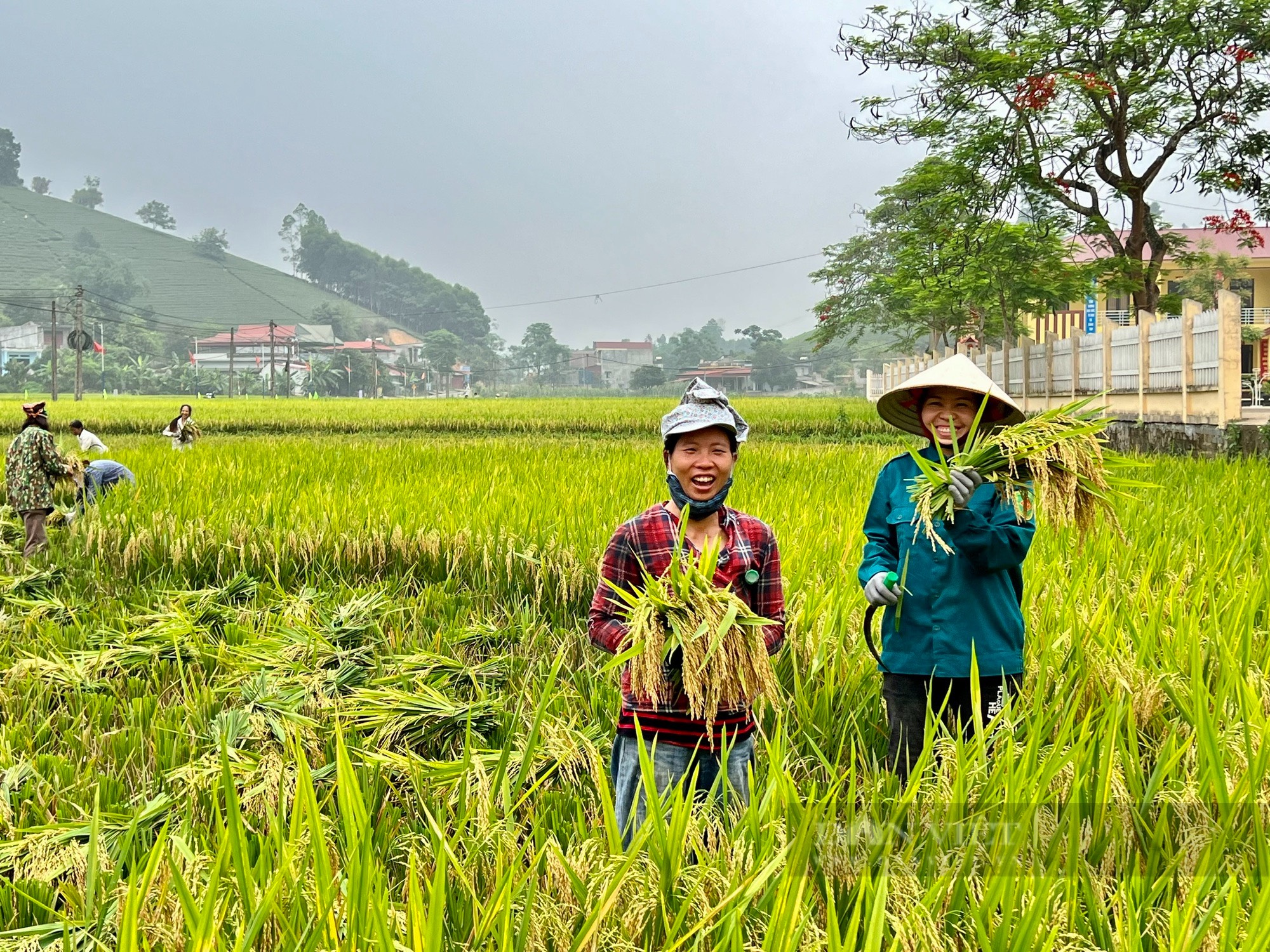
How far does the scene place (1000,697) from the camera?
6.83ft

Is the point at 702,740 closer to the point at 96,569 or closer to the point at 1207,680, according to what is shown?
the point at 1207,680

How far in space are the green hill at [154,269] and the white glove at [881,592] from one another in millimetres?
136932

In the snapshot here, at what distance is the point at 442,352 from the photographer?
8850cm

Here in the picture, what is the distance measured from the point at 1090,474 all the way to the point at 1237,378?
9.00m

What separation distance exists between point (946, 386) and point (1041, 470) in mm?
311

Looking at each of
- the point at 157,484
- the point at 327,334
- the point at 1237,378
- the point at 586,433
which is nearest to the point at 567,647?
the point at 157,484

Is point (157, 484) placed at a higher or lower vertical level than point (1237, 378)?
lower

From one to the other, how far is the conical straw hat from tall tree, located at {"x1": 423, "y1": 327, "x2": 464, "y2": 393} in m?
87.5

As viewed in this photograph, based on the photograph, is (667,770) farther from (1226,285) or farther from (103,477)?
(1226,285)

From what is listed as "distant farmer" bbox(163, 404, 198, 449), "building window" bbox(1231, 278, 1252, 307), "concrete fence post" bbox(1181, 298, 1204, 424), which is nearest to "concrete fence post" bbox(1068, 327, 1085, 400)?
"concrete fence post" bbox(1181, 298, 1204, 424)

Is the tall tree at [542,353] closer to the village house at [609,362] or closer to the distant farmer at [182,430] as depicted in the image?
the village house at [609,362]

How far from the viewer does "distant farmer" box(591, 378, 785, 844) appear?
1.88 meters

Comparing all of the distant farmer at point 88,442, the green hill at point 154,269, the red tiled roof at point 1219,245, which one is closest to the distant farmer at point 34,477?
the distant farmer at point 88,442

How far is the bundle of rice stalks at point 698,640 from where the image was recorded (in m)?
1.60
